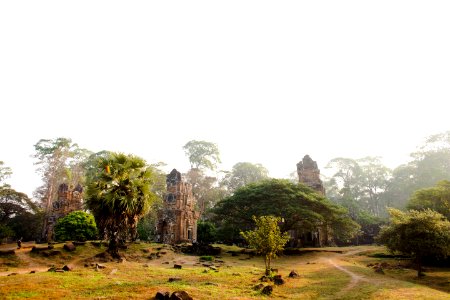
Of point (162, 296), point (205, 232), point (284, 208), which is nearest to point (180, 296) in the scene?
point (162, 296)

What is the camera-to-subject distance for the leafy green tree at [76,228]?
25.1 metres

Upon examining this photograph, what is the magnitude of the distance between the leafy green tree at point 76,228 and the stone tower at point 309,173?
78.3ft

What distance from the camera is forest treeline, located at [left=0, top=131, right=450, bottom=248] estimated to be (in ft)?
89.7

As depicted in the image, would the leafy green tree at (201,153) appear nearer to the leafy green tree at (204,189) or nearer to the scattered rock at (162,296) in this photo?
the leafy green tree at (204,189)

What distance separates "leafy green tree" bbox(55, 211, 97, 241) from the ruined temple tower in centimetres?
709

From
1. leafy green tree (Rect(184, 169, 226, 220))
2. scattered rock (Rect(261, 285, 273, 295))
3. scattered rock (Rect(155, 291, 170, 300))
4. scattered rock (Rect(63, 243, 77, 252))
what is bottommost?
scattered rock (Rect(261, 285, 273, 295))

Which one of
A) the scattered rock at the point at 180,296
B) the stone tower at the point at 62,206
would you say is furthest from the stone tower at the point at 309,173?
the scattered rock at the point at 180,296

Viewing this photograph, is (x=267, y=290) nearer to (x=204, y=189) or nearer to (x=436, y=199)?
(x=436, y=199)

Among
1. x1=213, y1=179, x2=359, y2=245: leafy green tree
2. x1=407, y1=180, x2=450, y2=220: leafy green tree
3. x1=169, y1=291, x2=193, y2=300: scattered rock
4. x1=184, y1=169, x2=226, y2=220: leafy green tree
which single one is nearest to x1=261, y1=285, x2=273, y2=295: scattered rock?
x1=169, y1=291, x2=193, y2=300: scattered rock

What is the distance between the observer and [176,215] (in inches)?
1238

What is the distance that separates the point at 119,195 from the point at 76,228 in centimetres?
1137

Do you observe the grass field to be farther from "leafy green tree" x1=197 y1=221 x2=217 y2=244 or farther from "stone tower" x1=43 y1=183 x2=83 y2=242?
"leafy green tree" x1=197 y1=221 x2=217 y2=244

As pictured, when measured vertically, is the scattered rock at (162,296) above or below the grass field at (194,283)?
above

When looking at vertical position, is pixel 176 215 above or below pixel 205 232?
above
